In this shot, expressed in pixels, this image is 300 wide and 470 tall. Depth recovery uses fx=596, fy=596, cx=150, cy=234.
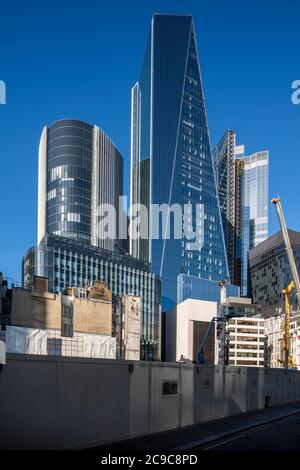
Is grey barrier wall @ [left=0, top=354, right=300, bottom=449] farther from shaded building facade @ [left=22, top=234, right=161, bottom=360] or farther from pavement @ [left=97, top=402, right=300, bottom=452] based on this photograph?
shaded building facade @ [left=22, top=234, right=161, bottom=360]

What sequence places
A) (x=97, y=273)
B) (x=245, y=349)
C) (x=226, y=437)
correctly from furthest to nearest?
(x=245, y=349) → (x=97, y=273) → (x=226, y=437)

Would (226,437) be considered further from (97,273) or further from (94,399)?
(97,273)

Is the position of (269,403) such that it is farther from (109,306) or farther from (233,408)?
(109,306)

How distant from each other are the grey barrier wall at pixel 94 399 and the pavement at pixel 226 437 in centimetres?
52

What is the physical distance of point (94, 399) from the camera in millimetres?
16656

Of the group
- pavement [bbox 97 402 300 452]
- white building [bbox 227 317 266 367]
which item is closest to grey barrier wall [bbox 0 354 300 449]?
pavement [bbox 97 402 300 452]

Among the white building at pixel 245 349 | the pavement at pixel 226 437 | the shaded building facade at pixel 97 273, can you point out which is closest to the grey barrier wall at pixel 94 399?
the pavement at pixel 226 437

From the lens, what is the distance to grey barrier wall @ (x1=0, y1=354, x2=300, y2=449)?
13.9 metres

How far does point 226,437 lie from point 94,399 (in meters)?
5.73

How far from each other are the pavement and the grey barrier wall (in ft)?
1.71

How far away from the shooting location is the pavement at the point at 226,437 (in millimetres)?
17156

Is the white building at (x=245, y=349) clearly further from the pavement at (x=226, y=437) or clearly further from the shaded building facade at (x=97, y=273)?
the pavement at (x=226, y=437)

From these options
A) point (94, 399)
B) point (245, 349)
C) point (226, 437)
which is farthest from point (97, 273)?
point (94, 399)
